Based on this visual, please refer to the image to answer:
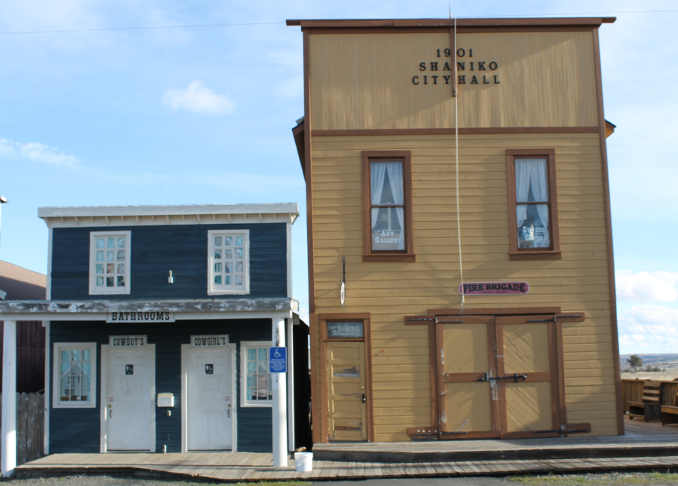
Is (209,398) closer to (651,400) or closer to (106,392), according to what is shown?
(106,392)

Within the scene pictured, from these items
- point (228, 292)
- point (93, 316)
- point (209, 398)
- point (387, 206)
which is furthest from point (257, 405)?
point (387, 206)

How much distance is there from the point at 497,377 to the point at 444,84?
600 cm

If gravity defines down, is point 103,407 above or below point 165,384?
below

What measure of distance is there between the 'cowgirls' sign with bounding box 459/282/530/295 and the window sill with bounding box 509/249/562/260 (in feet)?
1.80

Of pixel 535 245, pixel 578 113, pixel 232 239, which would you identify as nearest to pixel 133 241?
pixel 232 239

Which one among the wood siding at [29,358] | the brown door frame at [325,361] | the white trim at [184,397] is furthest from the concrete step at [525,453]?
the wood siding at [29,358]

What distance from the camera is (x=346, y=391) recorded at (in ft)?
45.2

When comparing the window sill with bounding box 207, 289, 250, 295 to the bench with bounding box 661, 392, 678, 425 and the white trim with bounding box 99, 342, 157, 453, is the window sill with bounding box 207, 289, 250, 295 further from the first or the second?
the bench with bounding box 661, 392, 678, 425

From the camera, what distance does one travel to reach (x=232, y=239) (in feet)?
48.0

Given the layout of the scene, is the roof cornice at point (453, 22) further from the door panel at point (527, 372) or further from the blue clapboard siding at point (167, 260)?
the door panel at point (527, 372)

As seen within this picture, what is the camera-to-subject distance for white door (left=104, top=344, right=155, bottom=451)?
14484mm

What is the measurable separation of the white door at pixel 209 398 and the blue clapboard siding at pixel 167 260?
4.16 ft

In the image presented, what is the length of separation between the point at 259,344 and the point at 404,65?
6463 millimetres

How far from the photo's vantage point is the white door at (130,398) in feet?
47.5
